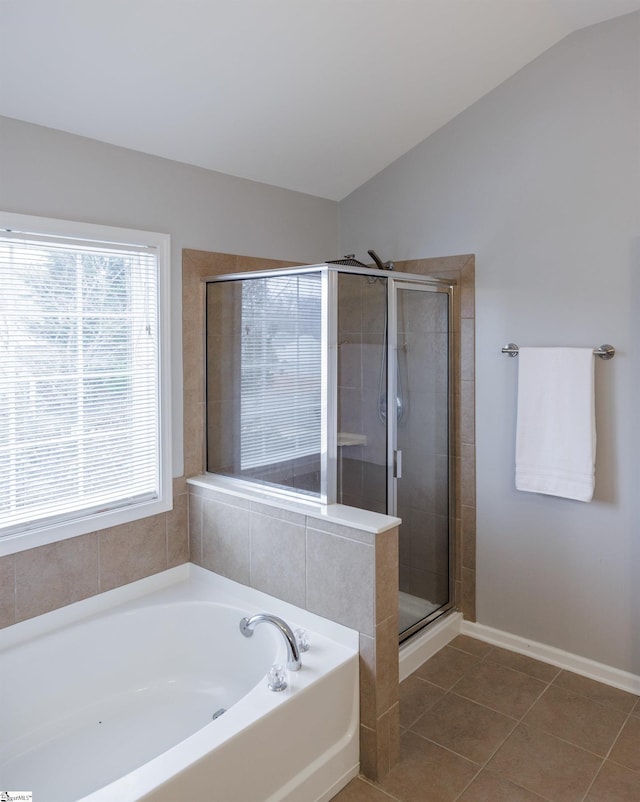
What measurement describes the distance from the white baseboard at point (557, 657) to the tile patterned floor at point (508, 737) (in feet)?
0.12

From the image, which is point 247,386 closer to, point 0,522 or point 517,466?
point 0,522

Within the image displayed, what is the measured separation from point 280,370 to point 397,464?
0.73m

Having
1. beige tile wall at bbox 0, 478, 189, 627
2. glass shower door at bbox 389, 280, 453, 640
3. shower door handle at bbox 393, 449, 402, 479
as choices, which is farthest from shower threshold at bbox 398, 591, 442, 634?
beige tile wall at bbox 0, 478, 189, 627

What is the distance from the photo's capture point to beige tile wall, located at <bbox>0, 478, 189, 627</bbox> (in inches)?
88.7

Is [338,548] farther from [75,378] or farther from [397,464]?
[75,378]

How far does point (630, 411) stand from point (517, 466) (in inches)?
22.1

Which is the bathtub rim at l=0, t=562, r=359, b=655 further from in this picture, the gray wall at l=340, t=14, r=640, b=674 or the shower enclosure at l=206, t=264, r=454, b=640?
the gray wall at l=340, t=14, r=640, b=674

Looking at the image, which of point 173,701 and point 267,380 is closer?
point 173,701

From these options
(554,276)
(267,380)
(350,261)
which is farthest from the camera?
(350,261)

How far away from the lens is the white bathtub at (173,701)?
1.70 m

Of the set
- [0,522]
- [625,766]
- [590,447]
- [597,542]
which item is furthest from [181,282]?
[625,766]

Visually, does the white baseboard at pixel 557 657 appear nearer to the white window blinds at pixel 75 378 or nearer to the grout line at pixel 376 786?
the grout line at pixel 376 786

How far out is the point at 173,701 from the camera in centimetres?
239

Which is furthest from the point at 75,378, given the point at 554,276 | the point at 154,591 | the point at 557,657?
the point at 557,657
